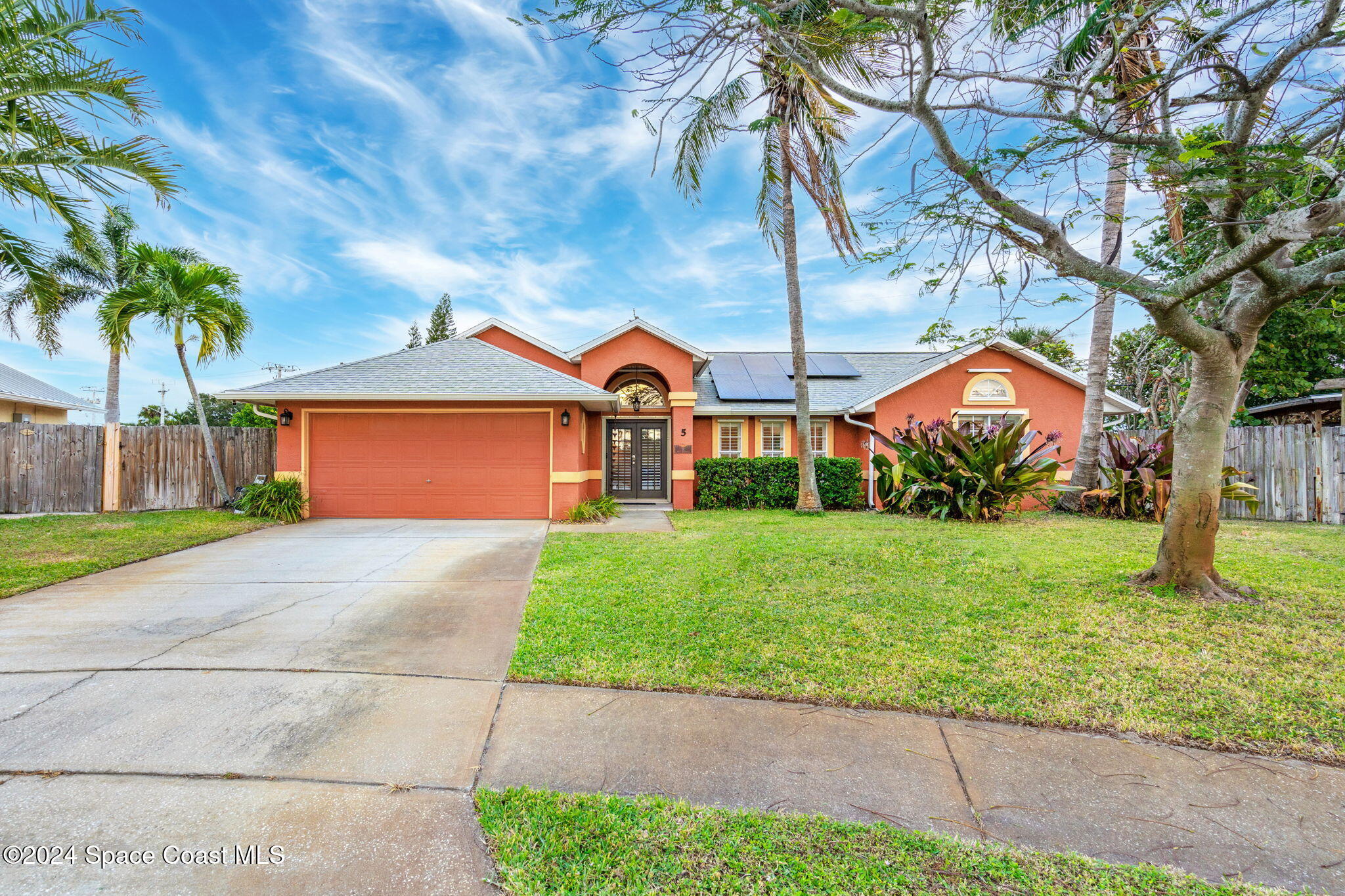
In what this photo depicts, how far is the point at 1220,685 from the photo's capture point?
3.24 m

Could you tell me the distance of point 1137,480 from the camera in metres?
10.1

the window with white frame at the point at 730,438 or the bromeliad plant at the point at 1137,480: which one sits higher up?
the window with white frame at the point at 730,438

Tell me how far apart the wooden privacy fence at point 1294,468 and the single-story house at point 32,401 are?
92.5 feet

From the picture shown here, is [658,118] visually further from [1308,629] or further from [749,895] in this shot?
[1308,629]

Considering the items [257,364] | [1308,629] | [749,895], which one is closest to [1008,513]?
[1308,629]

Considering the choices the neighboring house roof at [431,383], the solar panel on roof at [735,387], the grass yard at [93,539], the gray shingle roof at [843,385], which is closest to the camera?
the grass yard at [93,539]

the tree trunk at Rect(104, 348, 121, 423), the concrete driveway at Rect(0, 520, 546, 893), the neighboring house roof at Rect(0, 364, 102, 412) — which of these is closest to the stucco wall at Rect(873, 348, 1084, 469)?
the concrete driveway at Rect(0, 520, 546, 893)

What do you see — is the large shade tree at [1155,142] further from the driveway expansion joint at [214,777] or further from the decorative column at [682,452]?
the decorative column at [682,452]

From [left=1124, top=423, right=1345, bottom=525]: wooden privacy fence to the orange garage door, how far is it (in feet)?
46.3

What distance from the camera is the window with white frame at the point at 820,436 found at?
14.5m

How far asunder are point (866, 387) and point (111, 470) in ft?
60.0

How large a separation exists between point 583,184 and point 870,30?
10.6 meters

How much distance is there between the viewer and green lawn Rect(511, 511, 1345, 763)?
9.90ft

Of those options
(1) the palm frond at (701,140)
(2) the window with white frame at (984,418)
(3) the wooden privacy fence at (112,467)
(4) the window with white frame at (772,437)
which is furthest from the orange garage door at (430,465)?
(2) the window with white frame at (984,418)
